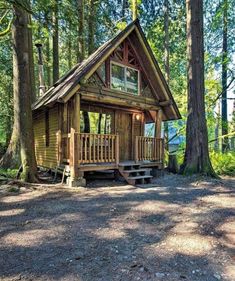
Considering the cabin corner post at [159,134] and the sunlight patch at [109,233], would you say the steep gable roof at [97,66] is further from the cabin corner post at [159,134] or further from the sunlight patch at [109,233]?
the sunlight patch at [109,233]

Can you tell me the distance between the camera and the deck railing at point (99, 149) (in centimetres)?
891

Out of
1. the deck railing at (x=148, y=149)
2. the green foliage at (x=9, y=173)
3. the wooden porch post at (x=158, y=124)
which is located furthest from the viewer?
the wooden porch post at (x=158, y=124)

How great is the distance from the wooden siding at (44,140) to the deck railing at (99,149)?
1.93 meters

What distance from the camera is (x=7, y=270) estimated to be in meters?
3.24

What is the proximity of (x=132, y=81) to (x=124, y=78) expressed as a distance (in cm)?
55

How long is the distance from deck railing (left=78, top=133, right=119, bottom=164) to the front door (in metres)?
2.48

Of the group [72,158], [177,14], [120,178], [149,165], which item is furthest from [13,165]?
[177,14]

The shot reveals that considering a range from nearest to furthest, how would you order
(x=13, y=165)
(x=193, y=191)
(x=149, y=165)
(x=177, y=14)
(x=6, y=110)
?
(x=193, y=191) → (x=13, y=165) → (x=149, y=165) → (x=177, y=14) → (x=6, y=110)

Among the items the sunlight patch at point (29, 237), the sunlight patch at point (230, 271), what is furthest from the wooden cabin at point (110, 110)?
the sunlight patch at point (230, 271)

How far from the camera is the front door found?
41.0 ft

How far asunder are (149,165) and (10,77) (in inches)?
577

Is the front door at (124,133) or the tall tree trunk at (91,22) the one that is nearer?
the front door at (124,133)

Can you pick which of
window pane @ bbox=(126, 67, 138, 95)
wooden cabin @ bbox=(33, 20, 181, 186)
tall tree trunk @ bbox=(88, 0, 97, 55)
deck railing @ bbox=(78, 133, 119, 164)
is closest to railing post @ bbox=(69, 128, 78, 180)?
wooden cabin @ bbox=(33, 20, 181, 186)

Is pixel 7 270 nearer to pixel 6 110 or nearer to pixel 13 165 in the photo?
pixel 13 165
